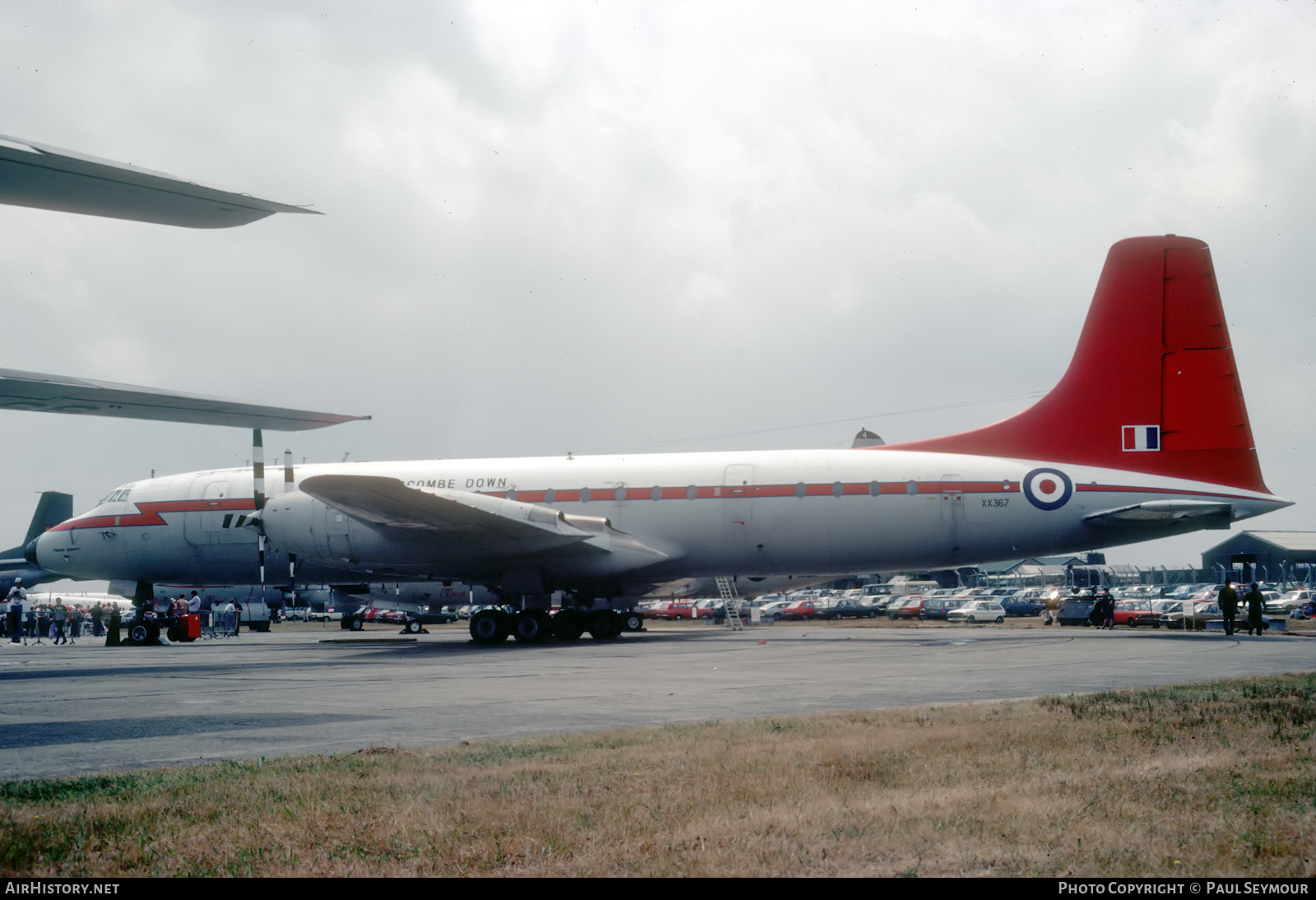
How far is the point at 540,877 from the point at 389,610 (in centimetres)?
6836

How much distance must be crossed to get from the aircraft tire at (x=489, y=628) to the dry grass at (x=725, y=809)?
60.4 ft

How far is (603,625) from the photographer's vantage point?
2792 centimetres

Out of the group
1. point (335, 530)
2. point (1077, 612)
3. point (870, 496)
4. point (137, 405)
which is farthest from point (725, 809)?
point (1077, 612)

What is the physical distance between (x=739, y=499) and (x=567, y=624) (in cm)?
552

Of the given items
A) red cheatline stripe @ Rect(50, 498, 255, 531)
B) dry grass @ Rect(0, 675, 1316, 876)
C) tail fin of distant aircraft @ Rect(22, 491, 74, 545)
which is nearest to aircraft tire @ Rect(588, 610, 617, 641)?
red cheatline stripe @ Rect(50, 498, 255, 531)

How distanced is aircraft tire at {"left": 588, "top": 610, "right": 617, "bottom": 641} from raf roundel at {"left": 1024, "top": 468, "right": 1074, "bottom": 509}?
1104 centimetres

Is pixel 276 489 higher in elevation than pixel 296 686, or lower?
higher

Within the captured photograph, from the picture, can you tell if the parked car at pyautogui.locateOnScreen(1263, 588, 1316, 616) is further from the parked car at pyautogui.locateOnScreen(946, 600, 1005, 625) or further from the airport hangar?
the airport hangar

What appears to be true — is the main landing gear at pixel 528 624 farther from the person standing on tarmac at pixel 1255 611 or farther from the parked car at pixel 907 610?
the parked car at pixel 907 610

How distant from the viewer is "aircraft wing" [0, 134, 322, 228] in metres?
8.77

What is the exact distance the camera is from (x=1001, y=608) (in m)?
50.3

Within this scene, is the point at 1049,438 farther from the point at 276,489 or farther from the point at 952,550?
the point at 276,489

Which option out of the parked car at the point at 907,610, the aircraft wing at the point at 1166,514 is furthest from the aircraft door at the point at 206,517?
the parked car at the point at 907,610

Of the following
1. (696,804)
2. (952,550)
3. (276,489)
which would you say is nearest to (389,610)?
(276,489)
